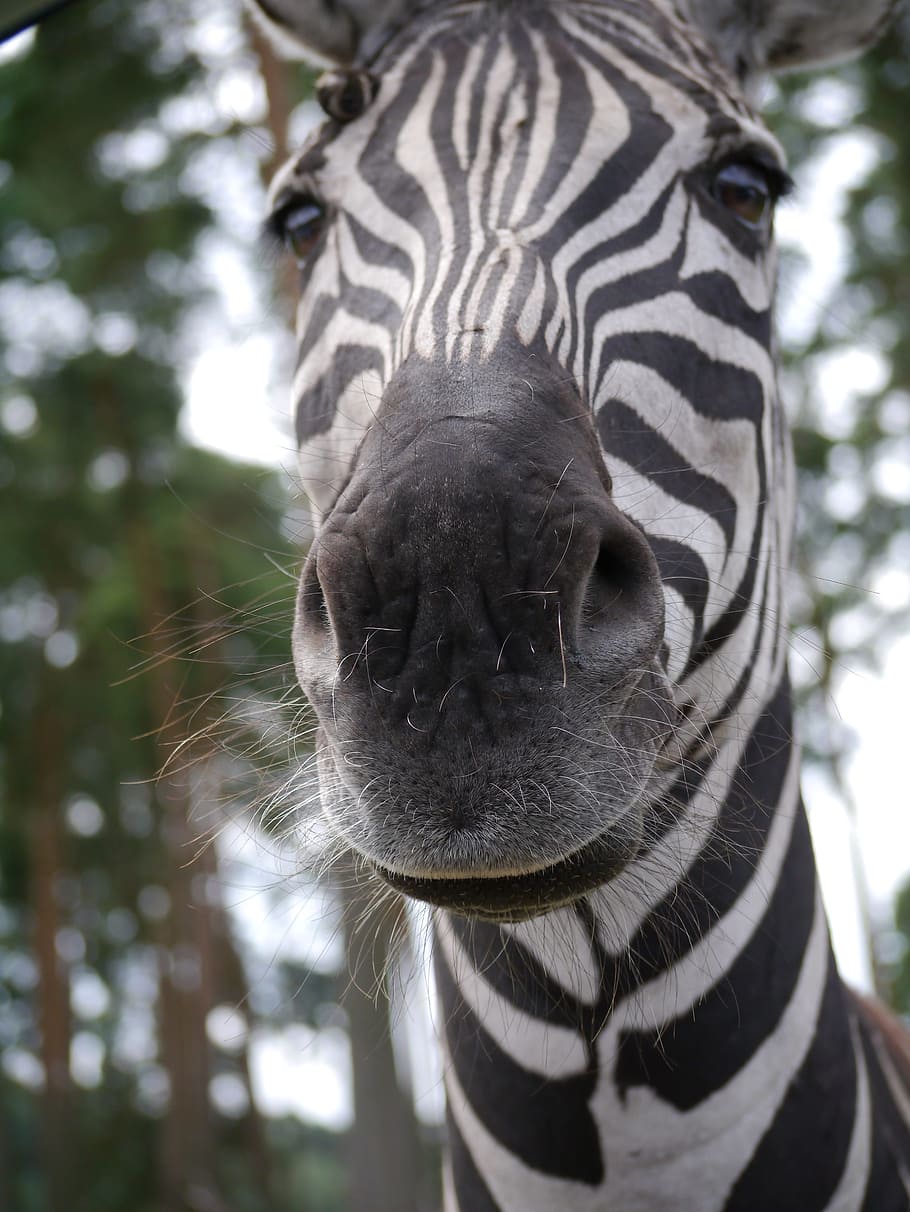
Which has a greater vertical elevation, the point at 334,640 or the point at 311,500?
the point at 334,640

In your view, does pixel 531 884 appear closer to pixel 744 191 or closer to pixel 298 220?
pixel 744 191

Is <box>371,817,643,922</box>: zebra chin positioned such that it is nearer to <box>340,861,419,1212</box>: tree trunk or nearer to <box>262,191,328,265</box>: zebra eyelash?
<box>262,191,328,265</box>: zebra eyelash

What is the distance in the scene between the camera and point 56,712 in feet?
69.3

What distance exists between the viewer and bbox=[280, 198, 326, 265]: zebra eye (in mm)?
2920

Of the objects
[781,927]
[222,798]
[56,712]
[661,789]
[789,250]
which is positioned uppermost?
[661,789]

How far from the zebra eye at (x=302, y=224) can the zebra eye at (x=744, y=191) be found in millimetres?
1040

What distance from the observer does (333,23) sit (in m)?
3.38

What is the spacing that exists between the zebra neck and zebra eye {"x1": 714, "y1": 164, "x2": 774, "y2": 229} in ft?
4.33

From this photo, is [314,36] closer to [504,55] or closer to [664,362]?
[504,55]

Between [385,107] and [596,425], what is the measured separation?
1213mm

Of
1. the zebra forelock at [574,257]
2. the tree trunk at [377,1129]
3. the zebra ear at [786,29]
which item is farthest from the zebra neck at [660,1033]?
the tree trunk at [377,1129]

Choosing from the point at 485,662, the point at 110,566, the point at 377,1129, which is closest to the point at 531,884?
the point at 485,662

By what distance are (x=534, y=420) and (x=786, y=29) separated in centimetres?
238

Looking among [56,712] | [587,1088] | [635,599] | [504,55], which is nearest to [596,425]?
[635,599]
